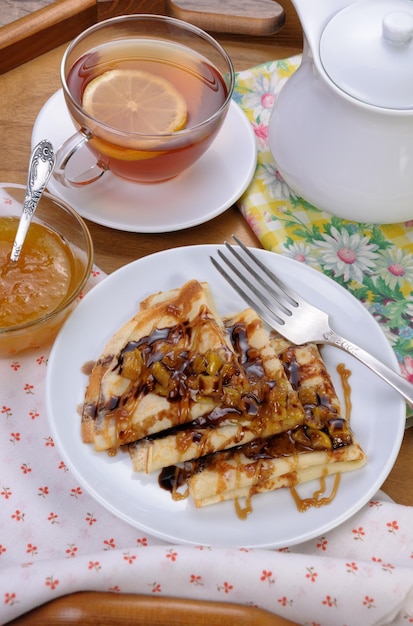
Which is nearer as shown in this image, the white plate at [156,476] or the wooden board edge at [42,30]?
the white plate at [156,476]

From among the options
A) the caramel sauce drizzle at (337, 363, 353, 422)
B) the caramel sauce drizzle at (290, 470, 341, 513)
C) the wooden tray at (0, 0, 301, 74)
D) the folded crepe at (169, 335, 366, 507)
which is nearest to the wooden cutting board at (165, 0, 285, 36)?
the wooden tray at (0, 0, 301, 74)

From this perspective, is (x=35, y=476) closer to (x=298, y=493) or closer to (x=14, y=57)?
(x=298, y=493)

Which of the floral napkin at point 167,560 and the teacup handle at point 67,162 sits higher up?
the teacup handle at point 67,162

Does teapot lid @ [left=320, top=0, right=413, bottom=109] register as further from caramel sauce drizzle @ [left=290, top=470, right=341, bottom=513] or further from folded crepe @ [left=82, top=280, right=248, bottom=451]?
caramel sauce drizzle @ [left=290, top=470, right=341, bottom=513]

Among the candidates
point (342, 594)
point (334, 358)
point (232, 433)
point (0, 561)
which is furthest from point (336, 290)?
point (0, 561)

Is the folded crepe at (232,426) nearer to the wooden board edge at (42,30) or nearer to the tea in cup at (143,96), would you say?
the tea in cup at (143,96)

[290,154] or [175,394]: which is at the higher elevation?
[290,154]

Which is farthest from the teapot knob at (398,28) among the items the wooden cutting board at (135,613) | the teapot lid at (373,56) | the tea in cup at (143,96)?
the wooden cutting board at (135,613)
